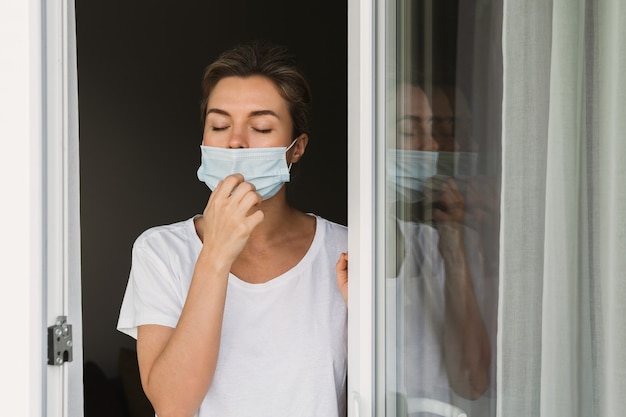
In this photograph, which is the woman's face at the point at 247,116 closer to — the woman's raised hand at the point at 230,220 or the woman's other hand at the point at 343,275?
the woman's raised hand at the point at 230,220

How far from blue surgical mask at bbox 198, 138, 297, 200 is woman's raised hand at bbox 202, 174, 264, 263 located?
1.5 inches

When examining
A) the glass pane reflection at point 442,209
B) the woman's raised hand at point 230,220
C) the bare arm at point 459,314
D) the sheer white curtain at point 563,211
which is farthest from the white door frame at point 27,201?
the sheer white curtain at point 563,211

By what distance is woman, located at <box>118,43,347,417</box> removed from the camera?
167 cm

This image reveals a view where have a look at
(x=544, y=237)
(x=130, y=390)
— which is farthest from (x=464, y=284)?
(x=130, y=390)

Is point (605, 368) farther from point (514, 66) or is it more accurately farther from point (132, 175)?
point (132, 175)

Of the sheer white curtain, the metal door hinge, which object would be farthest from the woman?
the sheer white curtain

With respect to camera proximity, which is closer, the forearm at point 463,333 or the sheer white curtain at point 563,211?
the sheer white curtain at point 563,211

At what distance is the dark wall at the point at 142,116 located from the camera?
4.36 meters

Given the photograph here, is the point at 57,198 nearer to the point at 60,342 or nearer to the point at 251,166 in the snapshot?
the point at 60,342

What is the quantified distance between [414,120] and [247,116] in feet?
1.56

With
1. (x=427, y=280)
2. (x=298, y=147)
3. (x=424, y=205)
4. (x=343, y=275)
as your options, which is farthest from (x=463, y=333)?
(x=298, y=147)

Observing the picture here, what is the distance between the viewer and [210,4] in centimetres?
462

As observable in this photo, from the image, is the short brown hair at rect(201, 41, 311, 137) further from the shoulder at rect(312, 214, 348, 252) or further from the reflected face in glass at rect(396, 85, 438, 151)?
the reflected face in glass at rect(396, 85, 438, 151)

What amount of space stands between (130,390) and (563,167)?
3.52 m
